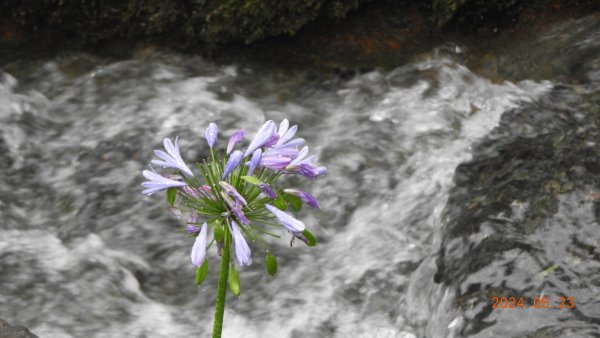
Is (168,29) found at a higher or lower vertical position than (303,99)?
higher

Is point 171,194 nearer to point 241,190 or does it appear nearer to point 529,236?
point 241,190

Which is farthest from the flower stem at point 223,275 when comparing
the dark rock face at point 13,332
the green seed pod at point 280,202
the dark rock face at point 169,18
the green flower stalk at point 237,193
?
the dark rock face at point 169,18

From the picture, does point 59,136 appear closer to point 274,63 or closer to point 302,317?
point 274,63

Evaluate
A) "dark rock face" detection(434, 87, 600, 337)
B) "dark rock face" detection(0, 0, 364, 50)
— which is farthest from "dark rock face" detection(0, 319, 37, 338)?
"dark rock face" detection(0, 0, 364, 50)

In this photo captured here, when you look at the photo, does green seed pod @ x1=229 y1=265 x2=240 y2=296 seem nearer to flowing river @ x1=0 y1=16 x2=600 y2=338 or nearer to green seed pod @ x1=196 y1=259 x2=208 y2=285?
green seed pod @ x1=196 y1=259 x2=208 y2=285

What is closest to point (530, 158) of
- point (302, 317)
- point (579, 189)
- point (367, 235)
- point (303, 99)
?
point (579, 189)

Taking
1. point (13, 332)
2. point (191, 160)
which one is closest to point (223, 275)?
point (13, 332)
